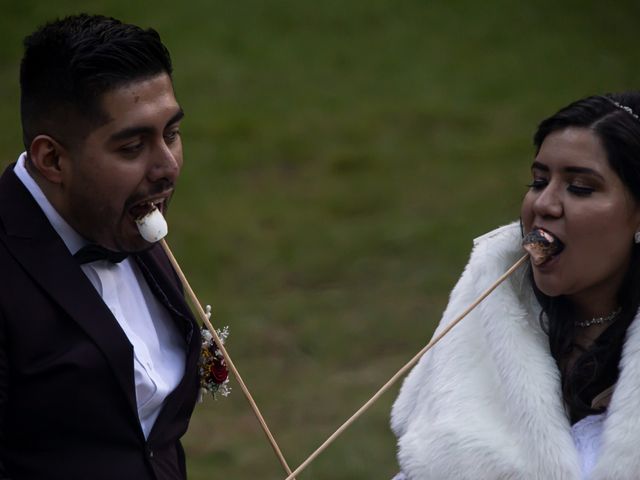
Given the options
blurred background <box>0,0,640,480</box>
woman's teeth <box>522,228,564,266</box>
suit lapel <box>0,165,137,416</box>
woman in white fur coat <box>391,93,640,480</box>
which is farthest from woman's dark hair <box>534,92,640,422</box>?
blurred background <box>0,0,640,480</box>

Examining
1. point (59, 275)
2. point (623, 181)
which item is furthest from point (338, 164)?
point (59, 275)

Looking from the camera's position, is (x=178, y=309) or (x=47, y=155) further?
(x=178, y=309)

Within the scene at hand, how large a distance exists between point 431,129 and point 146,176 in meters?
5.93

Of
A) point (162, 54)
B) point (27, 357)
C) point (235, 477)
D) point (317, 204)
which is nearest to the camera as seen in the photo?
point (27, 357)

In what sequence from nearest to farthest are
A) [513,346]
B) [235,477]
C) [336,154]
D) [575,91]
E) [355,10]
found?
[513,346], [235,477], [336,154], [575,91], [355,10]

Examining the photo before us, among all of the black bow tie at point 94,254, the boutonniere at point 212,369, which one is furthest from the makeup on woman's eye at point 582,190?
the black bow tie at point 94,254

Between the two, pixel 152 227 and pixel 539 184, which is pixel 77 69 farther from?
pixel 539 184

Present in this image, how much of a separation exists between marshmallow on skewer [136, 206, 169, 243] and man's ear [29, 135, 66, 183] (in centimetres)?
19

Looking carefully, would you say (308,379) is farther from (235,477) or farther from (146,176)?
(146,176)

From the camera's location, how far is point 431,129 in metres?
8.56

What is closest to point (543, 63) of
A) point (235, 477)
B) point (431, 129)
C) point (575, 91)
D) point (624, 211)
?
point (575, 91)

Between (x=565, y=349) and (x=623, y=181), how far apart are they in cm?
41

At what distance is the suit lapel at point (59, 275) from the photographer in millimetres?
2686

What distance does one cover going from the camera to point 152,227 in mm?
2754
